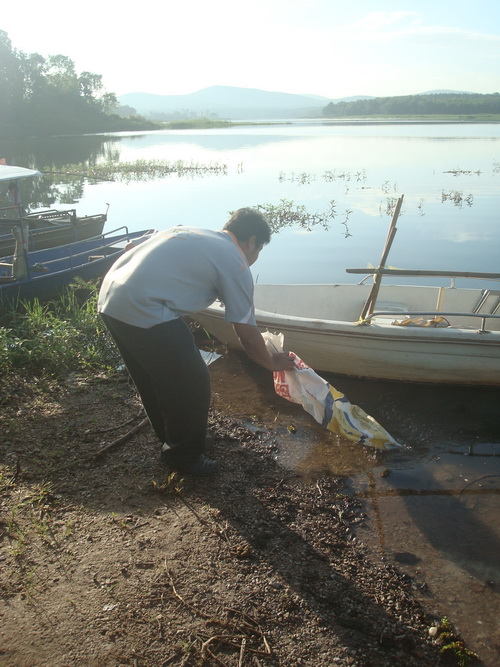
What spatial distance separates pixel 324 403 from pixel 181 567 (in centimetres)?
172

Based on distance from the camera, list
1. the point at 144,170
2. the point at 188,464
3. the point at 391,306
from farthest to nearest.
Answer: the point at 144,170 → the point at 391,306 → the point at 188,464

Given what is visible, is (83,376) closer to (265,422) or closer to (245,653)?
(265,422)

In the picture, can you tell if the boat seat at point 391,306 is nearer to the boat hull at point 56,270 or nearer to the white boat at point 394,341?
the white boat at point 394,341

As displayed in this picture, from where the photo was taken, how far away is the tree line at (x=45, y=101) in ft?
179

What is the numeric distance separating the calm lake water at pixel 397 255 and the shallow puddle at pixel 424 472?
0.01 metres

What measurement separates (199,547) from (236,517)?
36 centimetres

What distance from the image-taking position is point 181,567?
2.72 metres

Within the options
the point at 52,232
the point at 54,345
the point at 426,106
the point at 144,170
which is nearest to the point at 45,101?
the point at 144,170

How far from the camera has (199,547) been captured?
288cm

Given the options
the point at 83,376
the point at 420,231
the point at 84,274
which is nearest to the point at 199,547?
the point at 83,376

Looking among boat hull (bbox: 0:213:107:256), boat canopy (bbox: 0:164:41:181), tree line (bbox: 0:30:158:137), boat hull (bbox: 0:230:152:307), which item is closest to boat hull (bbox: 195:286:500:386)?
boat hull (bbox: 0:230:152:307)

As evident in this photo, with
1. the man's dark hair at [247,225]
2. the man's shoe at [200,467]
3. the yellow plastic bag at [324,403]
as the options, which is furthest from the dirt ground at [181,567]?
the man's dark hair at [247,225]

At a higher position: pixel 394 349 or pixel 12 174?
pixel 12 174

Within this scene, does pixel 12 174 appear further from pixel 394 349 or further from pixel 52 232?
pixel 394 349
